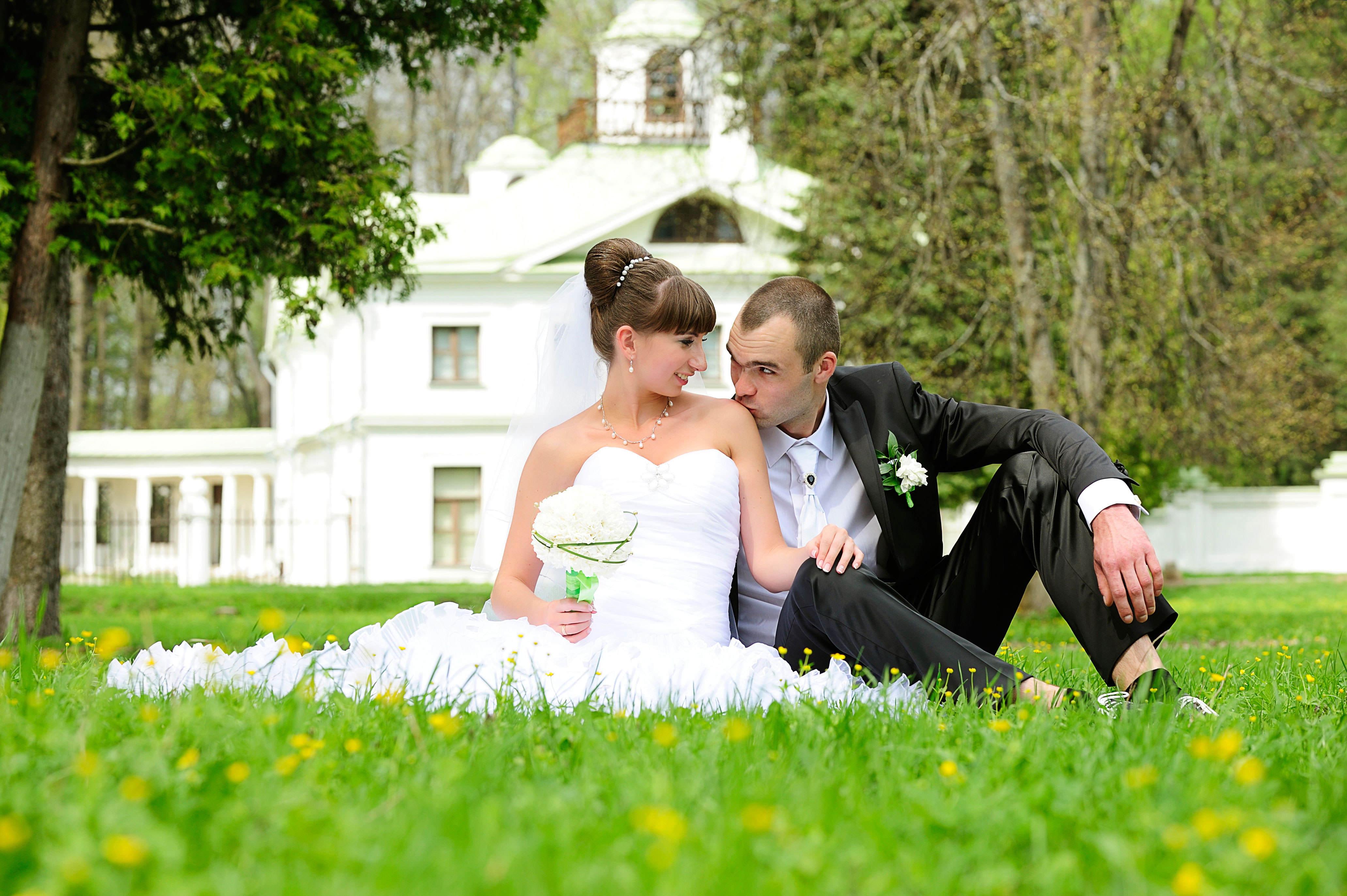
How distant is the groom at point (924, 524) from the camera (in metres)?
3.58

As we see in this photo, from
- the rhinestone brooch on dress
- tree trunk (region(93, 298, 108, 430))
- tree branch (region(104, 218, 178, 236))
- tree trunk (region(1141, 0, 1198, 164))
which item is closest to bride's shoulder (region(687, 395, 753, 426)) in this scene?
the rhinestone brooch on dress

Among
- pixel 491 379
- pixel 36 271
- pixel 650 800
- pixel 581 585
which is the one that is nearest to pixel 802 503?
pixel 581 585

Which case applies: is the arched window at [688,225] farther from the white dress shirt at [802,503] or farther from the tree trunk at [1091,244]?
the white dress shirt at [802,503]

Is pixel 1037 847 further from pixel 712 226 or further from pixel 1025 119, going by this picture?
pixel 712 226

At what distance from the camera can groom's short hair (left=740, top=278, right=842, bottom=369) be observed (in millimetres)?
4262

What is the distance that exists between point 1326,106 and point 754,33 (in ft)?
19.1

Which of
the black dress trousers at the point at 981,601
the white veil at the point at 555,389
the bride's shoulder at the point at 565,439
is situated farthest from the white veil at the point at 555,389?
the black dress trousers at the point at 981,601

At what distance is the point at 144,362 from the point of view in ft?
121

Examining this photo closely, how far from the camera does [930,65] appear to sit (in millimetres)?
11633

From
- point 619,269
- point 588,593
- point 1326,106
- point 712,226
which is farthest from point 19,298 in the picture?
point 712,226

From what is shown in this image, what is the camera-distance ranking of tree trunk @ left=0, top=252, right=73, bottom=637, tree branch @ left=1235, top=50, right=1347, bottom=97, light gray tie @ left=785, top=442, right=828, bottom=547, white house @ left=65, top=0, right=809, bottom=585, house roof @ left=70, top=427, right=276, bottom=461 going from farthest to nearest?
house roof @ left=70, top=427, right=276, bottom=461 → white house @ left=65, top=0, right=809, bottom=585 → tree branch @ left=1235, top=50, right=1347, bottom=97 → tree trunk @ left=0, top=252, right=73, bottom=637 → light gray tie @ left=785, top=442, right=828, bottom=547

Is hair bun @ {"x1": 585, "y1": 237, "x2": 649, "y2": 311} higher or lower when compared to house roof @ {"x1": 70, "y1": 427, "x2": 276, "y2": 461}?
higher

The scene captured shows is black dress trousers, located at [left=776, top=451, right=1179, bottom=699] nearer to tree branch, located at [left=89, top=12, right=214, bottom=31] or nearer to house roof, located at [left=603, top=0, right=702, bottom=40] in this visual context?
tree branch, located at [left=89, top=12, right=214, bottom=31]

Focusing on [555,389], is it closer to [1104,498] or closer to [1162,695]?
[1104,498]
